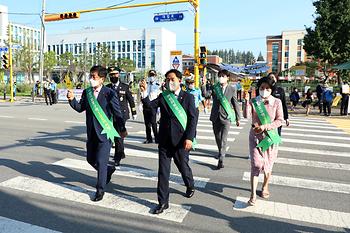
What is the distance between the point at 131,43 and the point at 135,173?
104 metres

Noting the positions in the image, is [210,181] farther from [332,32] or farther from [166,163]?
[332,32]

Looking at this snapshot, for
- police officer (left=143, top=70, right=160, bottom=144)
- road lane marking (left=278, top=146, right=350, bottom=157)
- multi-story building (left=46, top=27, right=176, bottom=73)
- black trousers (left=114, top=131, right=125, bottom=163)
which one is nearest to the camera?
black trousers (left=114, top=131, right=125, bottom=163)

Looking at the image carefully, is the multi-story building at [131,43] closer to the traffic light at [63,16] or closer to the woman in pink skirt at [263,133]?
the traffic light at [63,16]

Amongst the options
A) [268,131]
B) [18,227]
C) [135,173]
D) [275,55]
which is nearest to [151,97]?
[135,173]

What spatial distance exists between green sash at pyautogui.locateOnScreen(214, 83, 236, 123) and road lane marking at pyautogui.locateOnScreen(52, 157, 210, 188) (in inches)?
54.3

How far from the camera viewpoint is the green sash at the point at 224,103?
21.6 ft

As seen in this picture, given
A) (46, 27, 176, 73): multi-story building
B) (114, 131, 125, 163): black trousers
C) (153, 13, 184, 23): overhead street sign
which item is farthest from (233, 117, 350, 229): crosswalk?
(46, 27, 176, 73): multi-story building

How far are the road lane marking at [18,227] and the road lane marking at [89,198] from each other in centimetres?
84

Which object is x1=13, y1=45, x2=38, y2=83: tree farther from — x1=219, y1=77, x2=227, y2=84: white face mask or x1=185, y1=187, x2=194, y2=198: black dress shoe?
x1=185, y1=187, x2=194, y2=198: black dress shoe

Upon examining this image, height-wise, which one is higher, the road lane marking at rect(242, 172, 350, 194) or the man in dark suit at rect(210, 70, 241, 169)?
the man in dark suit at rect(210, 70, 241, 169)

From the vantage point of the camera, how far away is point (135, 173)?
6.24 metres

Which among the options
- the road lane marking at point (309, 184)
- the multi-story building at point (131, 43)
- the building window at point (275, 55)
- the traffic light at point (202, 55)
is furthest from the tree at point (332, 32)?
the building window at point (275, 55)

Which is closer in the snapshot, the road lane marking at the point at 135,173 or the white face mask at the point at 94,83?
the white face mask at the point at 94,83

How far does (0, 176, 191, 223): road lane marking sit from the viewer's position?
Answer: 4391mm
